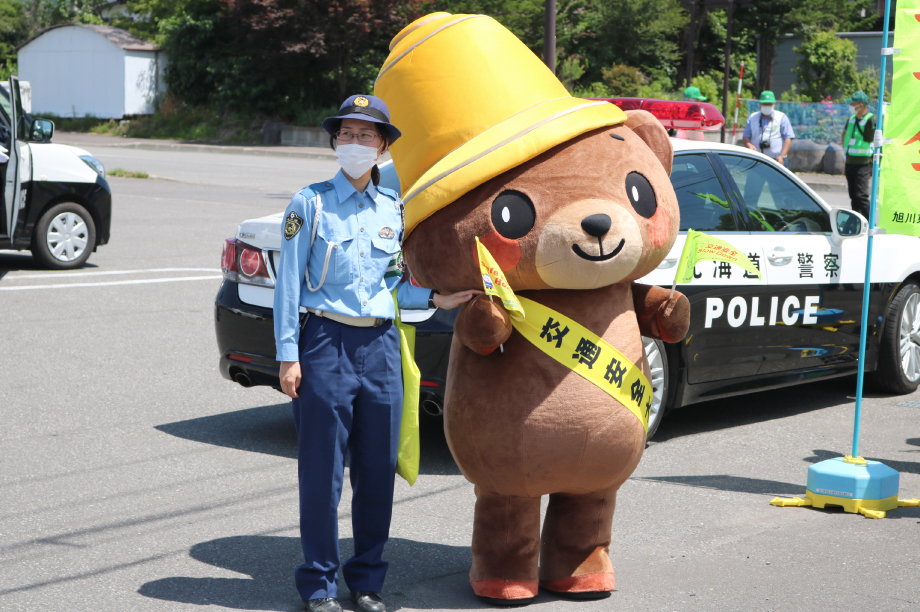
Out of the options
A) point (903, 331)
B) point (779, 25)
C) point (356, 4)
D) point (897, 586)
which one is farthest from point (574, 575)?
point (779, 25)

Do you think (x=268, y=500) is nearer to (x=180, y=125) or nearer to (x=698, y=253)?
(x=698, y=253)

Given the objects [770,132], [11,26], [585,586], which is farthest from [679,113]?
[11,26]

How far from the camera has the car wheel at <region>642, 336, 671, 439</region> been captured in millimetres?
5844

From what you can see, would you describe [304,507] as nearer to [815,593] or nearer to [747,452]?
[815,593]

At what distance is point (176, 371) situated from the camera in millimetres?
7582

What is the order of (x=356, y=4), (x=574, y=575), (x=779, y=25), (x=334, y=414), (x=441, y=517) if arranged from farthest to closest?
(x=779, y=25)
(x=356, y=4)
(x=441, y=517)
(x=574, y=575)
(x=334, y=414)

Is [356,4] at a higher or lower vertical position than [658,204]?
higher

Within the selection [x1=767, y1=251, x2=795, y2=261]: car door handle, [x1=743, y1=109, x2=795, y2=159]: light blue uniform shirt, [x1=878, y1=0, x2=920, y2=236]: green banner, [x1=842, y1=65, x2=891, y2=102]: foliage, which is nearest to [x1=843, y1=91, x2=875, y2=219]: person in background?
[x1=743, y1=109, x2=795, y2=159]: light blue uniform shirt

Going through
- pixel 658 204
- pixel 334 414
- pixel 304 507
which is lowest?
pixel 304 507

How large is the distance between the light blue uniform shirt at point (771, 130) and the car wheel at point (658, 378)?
8.78 metres

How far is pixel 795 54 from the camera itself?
4125 centimetres

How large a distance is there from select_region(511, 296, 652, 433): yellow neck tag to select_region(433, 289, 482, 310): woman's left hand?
0.17 metres

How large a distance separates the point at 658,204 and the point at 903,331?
4041 mm

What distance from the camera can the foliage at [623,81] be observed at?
34281 mm
